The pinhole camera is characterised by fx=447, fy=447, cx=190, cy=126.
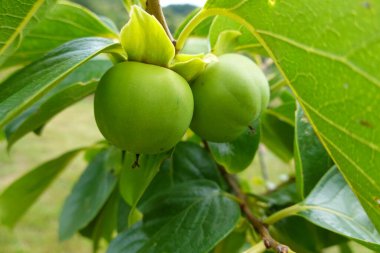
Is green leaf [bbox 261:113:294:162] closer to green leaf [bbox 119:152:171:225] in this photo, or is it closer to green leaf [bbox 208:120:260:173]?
green leaf [bbox 208:120:260:173]

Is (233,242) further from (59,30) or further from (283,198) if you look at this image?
(59,30)

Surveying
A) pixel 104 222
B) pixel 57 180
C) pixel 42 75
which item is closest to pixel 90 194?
pixel 104 222

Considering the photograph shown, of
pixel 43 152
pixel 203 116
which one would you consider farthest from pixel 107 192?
pixel 43 152

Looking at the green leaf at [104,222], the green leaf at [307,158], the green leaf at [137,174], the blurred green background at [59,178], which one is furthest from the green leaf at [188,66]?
the blurred green background at [59,178]

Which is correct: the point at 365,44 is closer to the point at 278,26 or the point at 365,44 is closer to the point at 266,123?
the point at 278,26

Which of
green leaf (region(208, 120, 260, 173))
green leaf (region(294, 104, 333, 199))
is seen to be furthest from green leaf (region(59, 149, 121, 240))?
green leaf (region(294, 104, 333, 199))
